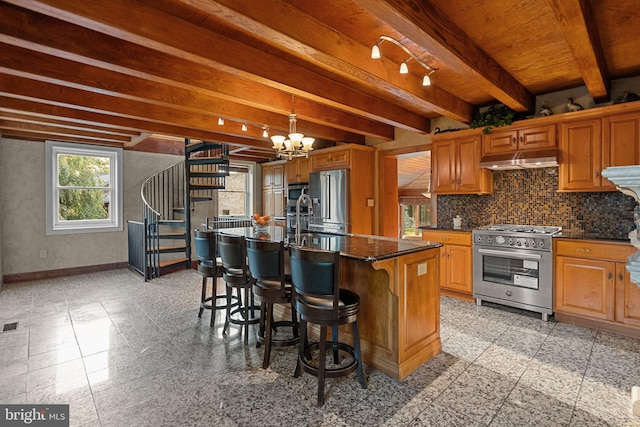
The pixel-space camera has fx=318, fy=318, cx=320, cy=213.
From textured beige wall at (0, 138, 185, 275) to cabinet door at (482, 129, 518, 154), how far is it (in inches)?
271

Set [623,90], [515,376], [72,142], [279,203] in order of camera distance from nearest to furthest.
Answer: [515,376], [623,90], [72,142], [279,203]

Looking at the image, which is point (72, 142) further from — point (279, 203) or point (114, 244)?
point (279, 203)

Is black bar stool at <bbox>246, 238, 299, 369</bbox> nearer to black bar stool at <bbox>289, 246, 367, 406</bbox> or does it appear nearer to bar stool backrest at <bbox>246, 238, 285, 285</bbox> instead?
bar stool backrest at <bbox>246, 238, 285, 285</bbox>

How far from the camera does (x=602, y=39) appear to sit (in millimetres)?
2705

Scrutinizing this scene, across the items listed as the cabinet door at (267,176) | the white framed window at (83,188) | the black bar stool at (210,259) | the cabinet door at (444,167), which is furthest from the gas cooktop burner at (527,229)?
the white framed window at (83,188)

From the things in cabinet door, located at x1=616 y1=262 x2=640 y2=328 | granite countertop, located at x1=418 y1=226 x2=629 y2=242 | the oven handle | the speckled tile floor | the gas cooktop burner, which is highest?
the gas cooktop burner

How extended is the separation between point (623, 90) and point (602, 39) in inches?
47.2

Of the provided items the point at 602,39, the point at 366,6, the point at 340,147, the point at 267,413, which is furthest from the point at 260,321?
the point at 602,39

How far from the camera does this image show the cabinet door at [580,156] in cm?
341

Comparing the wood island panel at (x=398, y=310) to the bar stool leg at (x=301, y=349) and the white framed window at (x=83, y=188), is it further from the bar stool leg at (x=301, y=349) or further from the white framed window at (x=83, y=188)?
the white framed window at (x=83, y=188)

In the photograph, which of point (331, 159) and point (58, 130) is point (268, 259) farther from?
point (58, 130)

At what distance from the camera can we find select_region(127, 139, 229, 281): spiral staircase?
18.6 ft

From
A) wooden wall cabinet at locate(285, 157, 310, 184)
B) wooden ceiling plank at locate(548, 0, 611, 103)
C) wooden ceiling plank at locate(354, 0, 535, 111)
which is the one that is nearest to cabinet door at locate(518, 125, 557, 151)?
wooden ceiling plank at locate(548, 0, 611, 103)

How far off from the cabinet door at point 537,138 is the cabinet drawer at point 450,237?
50.0 inches
